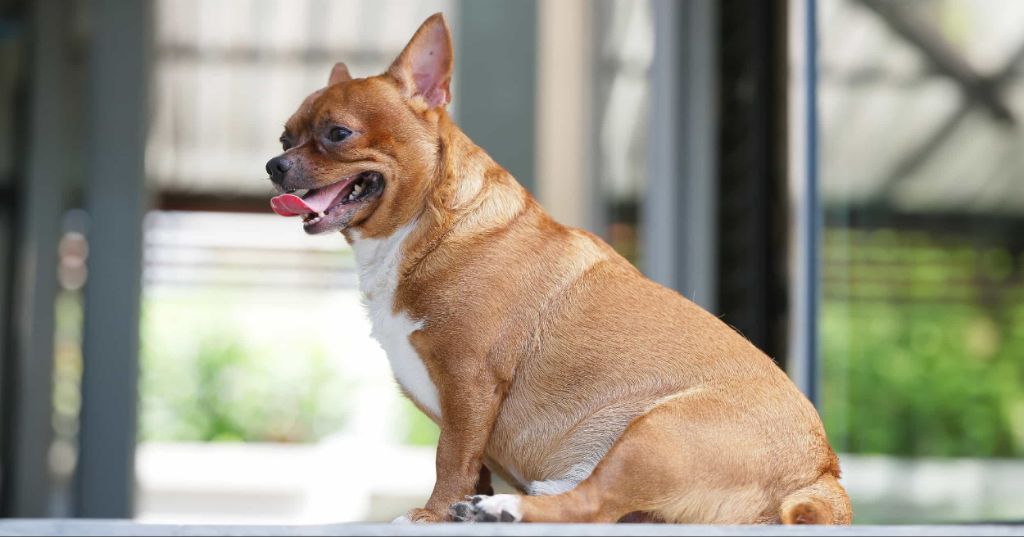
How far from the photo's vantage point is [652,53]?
4695 mm

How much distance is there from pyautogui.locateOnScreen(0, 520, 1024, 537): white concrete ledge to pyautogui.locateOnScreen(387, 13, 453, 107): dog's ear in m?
0.66

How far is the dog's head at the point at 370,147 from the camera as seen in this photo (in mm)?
1477

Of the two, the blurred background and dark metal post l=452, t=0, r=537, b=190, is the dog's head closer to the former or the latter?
the blurred background

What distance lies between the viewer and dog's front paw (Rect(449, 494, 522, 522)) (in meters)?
1.28

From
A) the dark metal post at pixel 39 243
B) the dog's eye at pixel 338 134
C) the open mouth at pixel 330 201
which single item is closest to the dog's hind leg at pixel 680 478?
the open mouth at pixel 330 201

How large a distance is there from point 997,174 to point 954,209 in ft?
0.71

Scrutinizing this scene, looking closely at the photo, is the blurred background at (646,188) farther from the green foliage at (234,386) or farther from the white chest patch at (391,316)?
the green foliage at (234,386)

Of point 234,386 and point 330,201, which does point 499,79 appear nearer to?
point 330,201

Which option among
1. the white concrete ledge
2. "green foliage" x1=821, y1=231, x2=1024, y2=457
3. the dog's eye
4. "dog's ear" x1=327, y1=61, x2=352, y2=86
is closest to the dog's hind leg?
the white concrete ledge

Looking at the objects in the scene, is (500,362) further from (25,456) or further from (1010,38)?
(25,456)

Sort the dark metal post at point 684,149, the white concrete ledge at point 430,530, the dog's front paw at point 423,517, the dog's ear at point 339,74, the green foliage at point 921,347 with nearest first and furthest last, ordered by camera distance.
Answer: the white concrete ledge at point 430,530
the dog's front paw at point 423,517
the dog's ear at point 339,74
the green foliage at point 921,347
the dark metal post at point 684,149

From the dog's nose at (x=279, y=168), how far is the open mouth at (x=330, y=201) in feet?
0.09

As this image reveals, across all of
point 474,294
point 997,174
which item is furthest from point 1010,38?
point 474,294

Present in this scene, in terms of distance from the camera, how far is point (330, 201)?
1.51 metres
